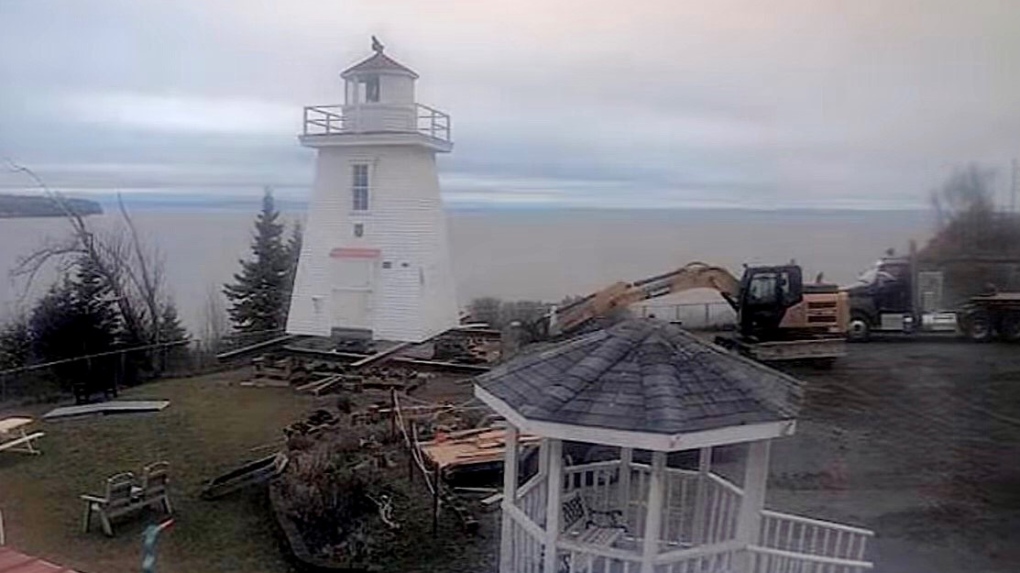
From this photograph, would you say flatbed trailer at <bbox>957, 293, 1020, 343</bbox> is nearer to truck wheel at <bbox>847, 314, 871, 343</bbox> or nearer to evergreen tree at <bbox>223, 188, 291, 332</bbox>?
truck wheel at <bbox>847, 314, 871, 343</bbox>

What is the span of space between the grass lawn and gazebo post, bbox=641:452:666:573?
→ 4.36 feet

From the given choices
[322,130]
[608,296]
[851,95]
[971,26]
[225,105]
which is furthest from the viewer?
[322,130]

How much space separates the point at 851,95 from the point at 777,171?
1.60 ft

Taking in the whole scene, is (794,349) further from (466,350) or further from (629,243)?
(466,350)

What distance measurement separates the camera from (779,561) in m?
2.04

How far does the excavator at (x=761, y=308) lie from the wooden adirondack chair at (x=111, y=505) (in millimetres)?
2132

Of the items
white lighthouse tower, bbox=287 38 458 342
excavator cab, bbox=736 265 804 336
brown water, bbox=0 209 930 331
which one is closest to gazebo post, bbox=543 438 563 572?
brown water, bbox=0 209 930 331

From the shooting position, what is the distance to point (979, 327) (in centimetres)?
500

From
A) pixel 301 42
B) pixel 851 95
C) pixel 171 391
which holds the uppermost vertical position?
pixel 301 42

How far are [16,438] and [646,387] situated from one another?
3.50m

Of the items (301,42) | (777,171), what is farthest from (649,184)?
(301,42)

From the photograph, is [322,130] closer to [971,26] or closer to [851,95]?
[851,95]

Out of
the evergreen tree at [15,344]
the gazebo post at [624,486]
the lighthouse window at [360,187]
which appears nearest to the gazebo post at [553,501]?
the gazebo post at [624,486]

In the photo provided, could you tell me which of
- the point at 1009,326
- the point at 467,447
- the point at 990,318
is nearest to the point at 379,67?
the point at 467,447
